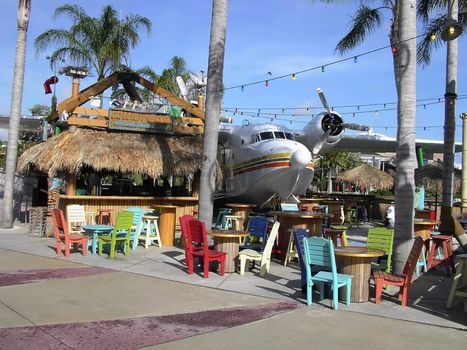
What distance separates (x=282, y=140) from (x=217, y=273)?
32.8ft

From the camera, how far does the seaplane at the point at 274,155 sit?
17.2 m

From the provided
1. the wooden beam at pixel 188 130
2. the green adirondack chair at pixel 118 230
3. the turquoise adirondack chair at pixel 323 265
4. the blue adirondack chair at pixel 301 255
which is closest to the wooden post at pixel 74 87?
the wooden beam at pixel 188 130

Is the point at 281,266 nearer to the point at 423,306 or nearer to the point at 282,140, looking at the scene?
the point at 423,306

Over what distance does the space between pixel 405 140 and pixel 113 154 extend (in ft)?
30.7

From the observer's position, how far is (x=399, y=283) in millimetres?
6902

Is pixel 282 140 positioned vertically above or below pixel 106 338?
above

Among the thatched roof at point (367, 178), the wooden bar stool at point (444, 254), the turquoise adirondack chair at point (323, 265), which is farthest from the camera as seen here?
the thatched roof at point (367, 178)

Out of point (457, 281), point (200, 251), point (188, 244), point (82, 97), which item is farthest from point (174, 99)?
point (457, 281)

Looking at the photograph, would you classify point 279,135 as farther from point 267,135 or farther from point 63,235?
point 63,235

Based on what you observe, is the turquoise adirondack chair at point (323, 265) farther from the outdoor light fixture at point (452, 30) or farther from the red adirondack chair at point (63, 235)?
the red adirondack chair at point (63, 235)

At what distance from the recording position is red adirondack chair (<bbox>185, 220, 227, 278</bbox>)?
8453 mm

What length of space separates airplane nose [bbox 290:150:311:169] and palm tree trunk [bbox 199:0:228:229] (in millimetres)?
5255

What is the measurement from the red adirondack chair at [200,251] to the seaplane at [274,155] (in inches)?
322

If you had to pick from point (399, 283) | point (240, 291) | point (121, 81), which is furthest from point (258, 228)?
point (121, 81)
